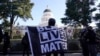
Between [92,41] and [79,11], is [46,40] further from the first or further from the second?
[79,11]

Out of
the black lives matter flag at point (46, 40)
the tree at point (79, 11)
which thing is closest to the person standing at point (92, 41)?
the black lives matter flag at point (46, 40)

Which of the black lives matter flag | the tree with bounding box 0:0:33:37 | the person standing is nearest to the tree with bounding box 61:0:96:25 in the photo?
the tree with bounding box 0:0:33:37

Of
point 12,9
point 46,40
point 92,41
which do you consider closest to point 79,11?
point 12,9

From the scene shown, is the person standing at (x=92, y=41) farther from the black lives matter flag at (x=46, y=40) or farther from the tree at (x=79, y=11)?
the tree at (x=79, y=11)

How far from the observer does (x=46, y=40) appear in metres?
7.13

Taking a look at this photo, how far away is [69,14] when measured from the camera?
38.8 meters

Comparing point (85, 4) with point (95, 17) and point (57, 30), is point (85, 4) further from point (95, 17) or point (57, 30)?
point (57, 30)

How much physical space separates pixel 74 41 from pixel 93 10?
1102 centimetres

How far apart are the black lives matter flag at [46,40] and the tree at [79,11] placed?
30.3m

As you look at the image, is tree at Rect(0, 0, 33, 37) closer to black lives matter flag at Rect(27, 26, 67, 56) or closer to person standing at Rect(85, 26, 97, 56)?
person standing at Rect(85, 26, 97, 56)

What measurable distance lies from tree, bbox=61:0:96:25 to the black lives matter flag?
99.4 feet

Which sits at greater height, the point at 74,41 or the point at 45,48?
the point at 45,48

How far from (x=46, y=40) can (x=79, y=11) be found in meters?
32.1

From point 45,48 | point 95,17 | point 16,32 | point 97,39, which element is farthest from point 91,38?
point 16,32
